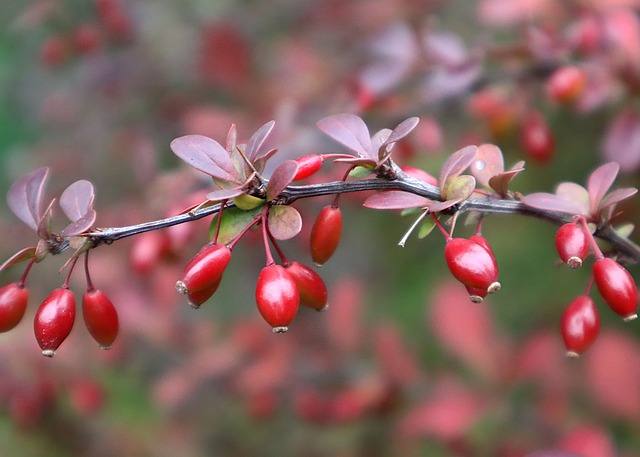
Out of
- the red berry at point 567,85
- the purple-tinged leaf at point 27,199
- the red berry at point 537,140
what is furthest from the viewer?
the red berry at point 537,140

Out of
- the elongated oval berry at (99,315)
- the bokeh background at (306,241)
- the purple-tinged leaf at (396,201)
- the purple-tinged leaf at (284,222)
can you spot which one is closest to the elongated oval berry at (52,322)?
the elongated oval berry at (99,315)

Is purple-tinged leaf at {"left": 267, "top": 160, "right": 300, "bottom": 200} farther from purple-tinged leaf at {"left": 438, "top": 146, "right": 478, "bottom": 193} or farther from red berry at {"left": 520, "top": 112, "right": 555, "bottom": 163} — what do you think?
red berry at {"left": 520, "top": 112, "right": 555, "bottom": 163}

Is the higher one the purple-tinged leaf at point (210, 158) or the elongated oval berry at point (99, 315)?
the purple-tinged leaf at point (210, 158)

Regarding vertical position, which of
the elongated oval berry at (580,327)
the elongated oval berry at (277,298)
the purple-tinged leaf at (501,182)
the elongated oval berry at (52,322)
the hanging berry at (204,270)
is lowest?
the elongated oval berry at (580,327)

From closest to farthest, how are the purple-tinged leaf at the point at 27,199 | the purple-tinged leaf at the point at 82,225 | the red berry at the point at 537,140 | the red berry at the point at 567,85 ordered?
the purple-tinged leaf at the point at 82,225
the purple-tinged leaf at the point at 27,199
the red berry at the point at 567,85
the red berry at the point at 537,140

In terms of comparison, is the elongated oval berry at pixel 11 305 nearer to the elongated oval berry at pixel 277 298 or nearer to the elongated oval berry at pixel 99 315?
the elongated oval berry at pixel 99 315

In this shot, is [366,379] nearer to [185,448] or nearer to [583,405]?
[583,405]
